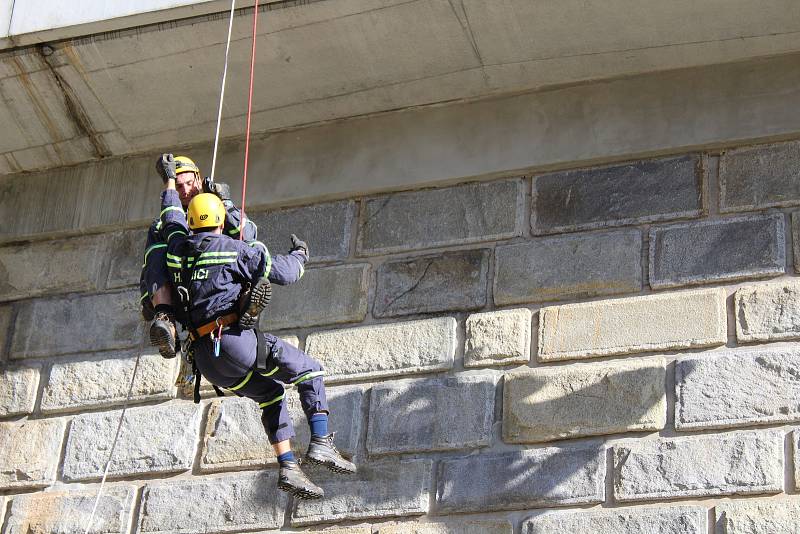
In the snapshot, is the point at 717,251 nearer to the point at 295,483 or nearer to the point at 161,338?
the point at 295,483

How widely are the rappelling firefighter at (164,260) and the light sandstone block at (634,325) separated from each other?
4.92 feet

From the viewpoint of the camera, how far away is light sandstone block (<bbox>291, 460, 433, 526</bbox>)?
25.5 ft

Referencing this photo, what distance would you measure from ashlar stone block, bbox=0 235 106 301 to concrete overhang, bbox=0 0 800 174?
52 centimetres

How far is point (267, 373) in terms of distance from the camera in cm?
733

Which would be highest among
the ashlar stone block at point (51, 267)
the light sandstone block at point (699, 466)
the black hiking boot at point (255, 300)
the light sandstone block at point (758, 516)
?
the ashlar stone block at point (51, 267)

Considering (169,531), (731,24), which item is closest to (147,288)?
(169,531)

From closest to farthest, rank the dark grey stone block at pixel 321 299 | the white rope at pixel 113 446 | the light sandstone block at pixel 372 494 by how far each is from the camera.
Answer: the light sandstone block at pixel 372 494 < the white rope at pixel 113 446 < the dark grey stone block at pixel 321 299

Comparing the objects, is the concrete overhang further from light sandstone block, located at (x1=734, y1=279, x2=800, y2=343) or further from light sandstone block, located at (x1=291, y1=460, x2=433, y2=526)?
light sandstone block, located at (x1=291, y1=460, x2=433, y2=526)

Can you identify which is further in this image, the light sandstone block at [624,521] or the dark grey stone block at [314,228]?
the dark grey stone block at [314,228]

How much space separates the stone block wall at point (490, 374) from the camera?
291 inches

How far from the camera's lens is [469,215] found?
27.8ft

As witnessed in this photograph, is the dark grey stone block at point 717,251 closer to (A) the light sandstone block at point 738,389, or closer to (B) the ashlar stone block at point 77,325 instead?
(A) the light sandstone block at point 738,389

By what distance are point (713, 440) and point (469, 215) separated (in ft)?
6.02

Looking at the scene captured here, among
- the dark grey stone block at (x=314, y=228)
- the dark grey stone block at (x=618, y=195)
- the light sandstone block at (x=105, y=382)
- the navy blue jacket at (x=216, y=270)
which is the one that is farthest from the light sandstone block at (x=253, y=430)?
the dark grey stone block at (x=618, y=195)
